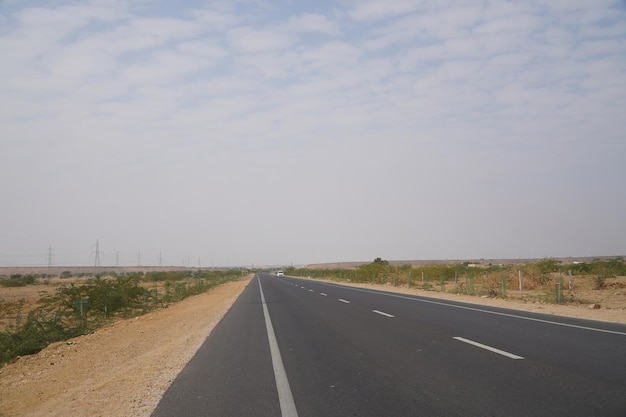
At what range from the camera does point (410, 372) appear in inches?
335

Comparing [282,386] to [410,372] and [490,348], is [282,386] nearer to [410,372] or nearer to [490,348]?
[410,372]

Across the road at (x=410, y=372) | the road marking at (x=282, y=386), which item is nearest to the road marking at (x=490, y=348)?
the road at (x=410, y=372)

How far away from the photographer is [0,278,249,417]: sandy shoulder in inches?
303

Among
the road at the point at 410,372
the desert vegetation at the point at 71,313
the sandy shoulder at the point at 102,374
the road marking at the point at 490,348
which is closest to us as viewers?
the road at the point at 410,372

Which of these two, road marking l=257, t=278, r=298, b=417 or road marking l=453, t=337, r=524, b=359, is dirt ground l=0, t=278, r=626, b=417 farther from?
road marking l=453, t=337, r=524, b=359

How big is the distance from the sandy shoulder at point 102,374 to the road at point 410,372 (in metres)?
0.51

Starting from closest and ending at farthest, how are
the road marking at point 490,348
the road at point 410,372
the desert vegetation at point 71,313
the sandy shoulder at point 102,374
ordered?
the road at point 410,372 → the sandy shoulder at point 102,374 → the road marking at point 490,348 → the desert vegetation at point 71,313

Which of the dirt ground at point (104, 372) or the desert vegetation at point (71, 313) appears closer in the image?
the dirt ground at point (104, 372)

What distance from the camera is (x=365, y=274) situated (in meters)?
72.6

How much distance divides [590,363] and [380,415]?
15.4 ft

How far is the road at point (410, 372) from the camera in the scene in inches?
257

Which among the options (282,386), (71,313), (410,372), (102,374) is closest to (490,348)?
(410,372)

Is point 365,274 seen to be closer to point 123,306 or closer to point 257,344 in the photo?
point 123,306

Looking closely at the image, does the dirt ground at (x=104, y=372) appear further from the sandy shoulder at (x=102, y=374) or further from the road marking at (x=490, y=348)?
the road marking at (x=490, y=348)
